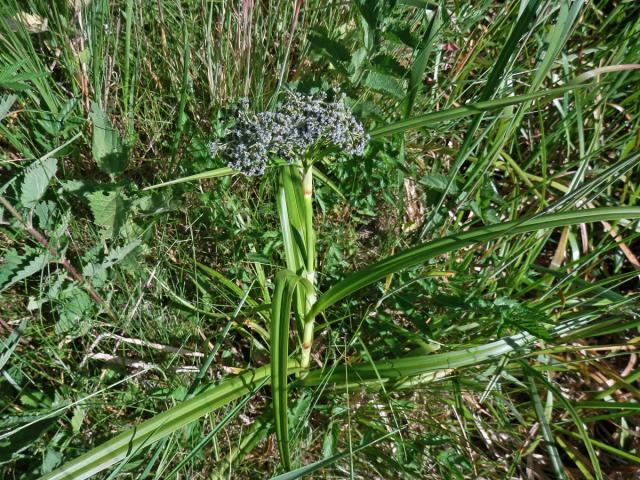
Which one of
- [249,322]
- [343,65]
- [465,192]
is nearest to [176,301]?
[249,322]

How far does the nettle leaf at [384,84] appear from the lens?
1485 millimetres

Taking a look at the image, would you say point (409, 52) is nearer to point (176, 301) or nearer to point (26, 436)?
point (176, 301)

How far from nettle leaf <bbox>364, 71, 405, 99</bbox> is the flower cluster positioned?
0.19 m

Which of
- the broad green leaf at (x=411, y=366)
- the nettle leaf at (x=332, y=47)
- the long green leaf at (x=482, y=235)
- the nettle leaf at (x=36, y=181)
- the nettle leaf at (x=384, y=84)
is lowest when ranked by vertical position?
the broad green leaf at (x=411, y=366)

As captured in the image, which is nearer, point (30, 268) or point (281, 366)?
point (281, 366)

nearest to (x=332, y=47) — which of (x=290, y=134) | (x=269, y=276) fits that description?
(x=290, y=134)

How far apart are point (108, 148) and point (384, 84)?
31.9 inches

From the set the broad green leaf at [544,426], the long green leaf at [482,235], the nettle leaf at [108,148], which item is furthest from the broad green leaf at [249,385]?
the nettle leaf at [108,148]

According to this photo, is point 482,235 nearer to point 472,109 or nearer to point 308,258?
point 472,109

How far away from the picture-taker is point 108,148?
156cm

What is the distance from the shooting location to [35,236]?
1.43m

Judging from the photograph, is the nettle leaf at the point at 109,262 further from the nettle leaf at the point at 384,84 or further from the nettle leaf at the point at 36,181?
the nettle leaf at the point at 384,84

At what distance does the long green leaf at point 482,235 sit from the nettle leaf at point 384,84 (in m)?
0.51

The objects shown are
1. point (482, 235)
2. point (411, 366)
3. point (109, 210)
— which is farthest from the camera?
point (109, 210)
